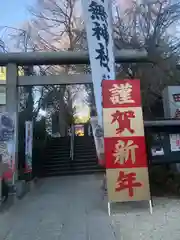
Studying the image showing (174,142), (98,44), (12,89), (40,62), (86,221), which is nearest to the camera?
(86,221)

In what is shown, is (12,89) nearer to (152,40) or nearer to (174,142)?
(174,142)

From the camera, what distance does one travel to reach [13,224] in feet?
23.4

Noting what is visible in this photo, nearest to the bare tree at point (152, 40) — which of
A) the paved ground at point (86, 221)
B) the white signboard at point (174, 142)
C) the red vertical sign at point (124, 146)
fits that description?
the white signboard at point (174, 142)

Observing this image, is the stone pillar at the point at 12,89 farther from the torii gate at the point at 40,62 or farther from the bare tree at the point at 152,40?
the bare tree at the point at 152,40

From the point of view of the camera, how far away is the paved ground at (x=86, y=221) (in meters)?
5.94

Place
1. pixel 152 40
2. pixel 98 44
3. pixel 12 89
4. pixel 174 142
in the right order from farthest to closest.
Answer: pixel 152 40
pixel 12 89
pixel 98 44
pixel 174 142

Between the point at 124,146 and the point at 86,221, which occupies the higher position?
the point at 124,146

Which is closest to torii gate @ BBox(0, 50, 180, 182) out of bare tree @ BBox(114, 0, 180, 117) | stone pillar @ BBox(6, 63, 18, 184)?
stone pillar @ BBox(6, 63, 18, 184)

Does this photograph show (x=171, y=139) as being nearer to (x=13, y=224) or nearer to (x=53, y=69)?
(x=13, y=224)

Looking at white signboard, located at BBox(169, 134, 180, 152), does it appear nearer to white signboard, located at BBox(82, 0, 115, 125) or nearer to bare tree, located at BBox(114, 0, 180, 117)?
white signboard, located at BBox(82, 0, 115, 125)

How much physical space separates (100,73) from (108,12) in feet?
6.41

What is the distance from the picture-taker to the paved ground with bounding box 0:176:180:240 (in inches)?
234

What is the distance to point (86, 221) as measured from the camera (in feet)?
23.1

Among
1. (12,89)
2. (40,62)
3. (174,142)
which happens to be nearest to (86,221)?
(174,142)
